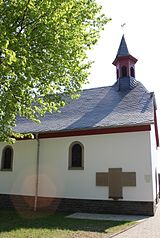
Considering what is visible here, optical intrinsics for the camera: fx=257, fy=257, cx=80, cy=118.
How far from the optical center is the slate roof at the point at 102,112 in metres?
13.6

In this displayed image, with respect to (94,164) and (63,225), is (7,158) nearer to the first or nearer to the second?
(94,164)

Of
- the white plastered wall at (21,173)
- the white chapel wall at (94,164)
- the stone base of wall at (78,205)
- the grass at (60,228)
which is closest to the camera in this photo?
the grass at (60,228)

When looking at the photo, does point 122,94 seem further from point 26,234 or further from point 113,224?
point 26,234

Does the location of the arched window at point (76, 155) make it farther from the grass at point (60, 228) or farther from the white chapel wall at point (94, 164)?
the grass at point (60, 228)

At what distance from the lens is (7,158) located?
53.8ft

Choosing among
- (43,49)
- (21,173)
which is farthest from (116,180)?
(43,49)

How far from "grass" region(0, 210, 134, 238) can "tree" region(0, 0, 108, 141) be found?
3.84 metres

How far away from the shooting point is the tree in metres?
8.06

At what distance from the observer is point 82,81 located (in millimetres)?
10359

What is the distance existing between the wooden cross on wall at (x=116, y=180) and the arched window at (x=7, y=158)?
610cm

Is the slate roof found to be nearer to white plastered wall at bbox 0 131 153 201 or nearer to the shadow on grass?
white plastered wall at bbox 0 131 153 201

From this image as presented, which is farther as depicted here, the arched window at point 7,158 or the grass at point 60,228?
the arched window at point 7,158

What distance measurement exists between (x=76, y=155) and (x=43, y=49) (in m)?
7.07

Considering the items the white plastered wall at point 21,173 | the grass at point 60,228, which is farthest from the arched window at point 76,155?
the grass at point 60,228
